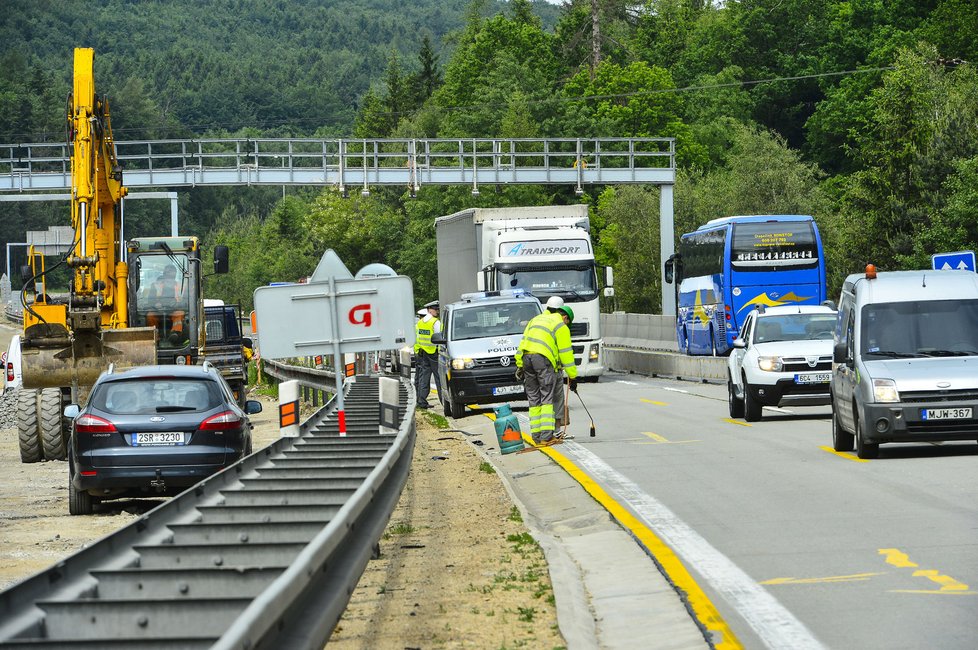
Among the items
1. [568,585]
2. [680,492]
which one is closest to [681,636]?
[568,585]

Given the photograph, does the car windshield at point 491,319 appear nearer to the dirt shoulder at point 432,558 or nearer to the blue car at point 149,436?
the dirt shoulder at point 432,558

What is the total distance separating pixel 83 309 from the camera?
23.6 meters

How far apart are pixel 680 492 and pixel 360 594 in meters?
5.00

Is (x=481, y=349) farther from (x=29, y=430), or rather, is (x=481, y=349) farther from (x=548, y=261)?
(x=548, y=261)

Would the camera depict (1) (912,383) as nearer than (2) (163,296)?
Yes

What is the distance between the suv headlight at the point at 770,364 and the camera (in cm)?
2333

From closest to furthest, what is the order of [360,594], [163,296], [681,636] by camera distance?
1. [681,636]
2. [360,594]
3. [163,296]

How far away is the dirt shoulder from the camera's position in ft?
28.3

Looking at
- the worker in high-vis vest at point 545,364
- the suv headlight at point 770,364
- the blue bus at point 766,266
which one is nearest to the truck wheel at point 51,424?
the worker in high-vis vest at point 545,364

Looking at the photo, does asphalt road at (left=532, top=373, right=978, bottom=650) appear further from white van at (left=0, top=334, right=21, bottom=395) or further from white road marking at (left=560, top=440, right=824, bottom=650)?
white van at (left=0, top=334, right=21, bottom=395)

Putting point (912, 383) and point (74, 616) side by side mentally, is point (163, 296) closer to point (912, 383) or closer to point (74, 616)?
point (912, 383)

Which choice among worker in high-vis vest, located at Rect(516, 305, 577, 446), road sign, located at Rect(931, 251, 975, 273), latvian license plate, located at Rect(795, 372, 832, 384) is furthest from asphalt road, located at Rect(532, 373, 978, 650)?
road sign, located at Rect(931, 251, 975, 273)

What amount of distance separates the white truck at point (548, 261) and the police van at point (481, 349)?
8.41 metres

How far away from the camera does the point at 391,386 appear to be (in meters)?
14.9
